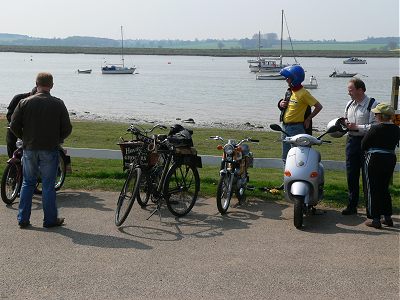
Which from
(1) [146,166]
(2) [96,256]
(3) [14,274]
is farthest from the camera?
(1) [146,166]

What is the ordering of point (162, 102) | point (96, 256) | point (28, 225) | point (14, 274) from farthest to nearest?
point (162, 102)
point (28, 225)
point (96, 256)
point (14, 274)

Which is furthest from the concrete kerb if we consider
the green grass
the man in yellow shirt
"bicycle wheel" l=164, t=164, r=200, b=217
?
"bicycle wheel" l=164, t=164, r=200, b=217

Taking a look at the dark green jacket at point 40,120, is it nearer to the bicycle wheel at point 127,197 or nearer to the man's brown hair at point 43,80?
the man's brown hair at point 43,80

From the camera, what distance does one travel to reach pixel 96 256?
5.70 metres

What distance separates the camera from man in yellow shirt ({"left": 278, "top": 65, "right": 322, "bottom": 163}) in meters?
7.97

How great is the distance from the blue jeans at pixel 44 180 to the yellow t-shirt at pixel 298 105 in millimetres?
3038

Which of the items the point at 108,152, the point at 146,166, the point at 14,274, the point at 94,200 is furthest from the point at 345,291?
the point at 108,152

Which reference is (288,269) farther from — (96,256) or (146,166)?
(146,166)

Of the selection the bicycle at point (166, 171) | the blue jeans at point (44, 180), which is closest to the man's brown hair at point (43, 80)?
the blue jeans at point (44, 180)

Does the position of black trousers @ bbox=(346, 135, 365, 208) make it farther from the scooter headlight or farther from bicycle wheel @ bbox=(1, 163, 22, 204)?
bicycle wheel @ bbox=(1, 163, 22, 204)

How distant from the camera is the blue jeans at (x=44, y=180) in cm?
666

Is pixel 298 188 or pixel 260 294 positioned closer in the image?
pixel 260 294

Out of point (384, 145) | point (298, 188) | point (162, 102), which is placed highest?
point (384, 145)

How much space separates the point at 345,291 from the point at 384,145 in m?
2.33
